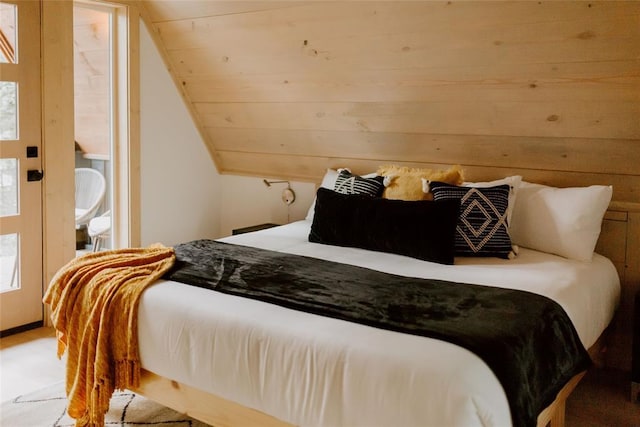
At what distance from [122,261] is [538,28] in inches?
80.0

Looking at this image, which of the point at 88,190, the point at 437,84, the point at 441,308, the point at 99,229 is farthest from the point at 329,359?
the point at 88,190

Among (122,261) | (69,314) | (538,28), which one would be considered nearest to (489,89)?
(538,28)

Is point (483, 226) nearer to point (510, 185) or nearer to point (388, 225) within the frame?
point (510, 185)

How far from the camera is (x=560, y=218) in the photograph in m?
3.07

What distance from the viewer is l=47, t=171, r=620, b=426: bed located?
5.83 ft

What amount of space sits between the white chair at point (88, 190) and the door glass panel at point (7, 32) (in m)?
1.41

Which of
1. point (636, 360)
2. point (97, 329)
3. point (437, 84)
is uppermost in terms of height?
point (437, 84)

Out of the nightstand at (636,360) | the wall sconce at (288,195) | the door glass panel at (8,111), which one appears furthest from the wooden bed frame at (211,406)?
the wall sconce at (288,195)

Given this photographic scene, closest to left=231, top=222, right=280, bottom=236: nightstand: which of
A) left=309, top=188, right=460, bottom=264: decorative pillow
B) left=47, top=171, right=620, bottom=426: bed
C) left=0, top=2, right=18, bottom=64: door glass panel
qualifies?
left=309, top=188, right=460, bottom=264: decorative pillow

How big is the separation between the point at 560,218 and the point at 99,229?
10.4 feet

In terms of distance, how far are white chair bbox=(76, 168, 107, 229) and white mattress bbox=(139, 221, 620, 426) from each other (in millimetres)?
2408

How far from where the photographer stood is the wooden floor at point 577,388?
277 cm

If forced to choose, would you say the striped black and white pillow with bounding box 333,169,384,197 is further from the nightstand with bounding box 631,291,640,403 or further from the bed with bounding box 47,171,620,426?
the nightstand with bounding box 631,291,640,403

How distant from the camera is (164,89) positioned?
14.3 ft
